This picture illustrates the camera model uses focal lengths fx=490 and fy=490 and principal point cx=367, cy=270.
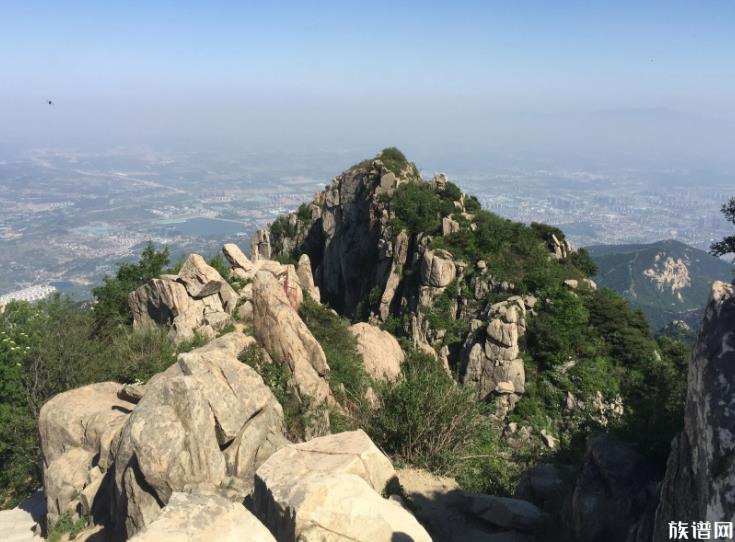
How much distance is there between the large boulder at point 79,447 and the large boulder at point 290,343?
4.94 meters

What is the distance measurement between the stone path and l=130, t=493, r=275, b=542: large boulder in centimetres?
854

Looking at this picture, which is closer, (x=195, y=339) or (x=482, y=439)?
(x=482, y=439)

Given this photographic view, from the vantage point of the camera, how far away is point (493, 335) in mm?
24219

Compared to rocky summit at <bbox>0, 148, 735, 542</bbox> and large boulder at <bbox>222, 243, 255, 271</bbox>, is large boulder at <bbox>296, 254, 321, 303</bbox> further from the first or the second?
large boulder at <bbox>222, 243, 255, 271</bbox>

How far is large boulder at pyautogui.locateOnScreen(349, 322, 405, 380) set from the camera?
21469 millimetres

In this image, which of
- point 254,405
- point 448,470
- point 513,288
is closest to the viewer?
point 254,405

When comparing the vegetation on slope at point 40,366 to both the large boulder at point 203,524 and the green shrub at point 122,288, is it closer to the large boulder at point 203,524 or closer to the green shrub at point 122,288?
the green shrub at point 122,288

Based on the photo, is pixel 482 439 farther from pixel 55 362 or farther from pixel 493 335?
pixel 55 362

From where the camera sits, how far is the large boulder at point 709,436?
545 centimetres

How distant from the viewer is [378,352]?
22500 mm

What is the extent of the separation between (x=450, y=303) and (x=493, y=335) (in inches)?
147

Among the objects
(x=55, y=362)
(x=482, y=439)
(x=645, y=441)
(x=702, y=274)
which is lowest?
(x=702, y=274)

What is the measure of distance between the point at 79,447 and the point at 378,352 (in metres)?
12.3

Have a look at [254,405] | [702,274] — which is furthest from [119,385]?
[702,274]
